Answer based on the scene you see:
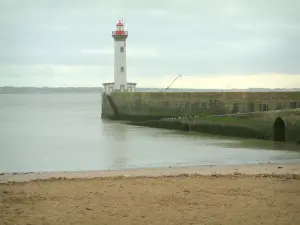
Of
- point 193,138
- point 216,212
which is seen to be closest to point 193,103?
point 193,138

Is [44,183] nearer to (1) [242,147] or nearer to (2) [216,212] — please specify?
(2) [216,212]

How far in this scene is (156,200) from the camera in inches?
248

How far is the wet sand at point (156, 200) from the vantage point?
5348 millimetres

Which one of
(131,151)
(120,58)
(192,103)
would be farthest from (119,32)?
(131,151)

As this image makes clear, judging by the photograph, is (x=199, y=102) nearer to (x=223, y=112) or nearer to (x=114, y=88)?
(x=223, y=112)

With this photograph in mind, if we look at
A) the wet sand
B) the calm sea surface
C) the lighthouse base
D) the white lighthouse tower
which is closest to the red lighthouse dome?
the white lighthouse tower

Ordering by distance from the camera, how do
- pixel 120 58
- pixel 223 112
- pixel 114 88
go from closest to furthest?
1. pixel 223 112
2. pixel 120 58
3. pixel 114 88

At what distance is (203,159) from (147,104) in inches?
559

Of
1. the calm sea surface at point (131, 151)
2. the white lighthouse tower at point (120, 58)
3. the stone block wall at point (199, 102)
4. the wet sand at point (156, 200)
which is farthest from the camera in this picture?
the white lighthouse tower at point (120, 58)

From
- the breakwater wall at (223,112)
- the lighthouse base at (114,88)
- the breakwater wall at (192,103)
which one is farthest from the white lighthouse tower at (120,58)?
the breakwater wall at (223,112)

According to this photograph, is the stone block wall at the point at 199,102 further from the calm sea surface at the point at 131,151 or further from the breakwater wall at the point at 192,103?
the calm sea surface at the point at 131,151

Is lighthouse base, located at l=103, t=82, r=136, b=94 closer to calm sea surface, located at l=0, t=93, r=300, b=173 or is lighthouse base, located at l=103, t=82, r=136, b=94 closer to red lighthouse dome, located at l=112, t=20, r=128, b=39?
red lighthouse dome, located at l=112, t=20, r=128, b=39

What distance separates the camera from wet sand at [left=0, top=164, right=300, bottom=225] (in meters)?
5.35

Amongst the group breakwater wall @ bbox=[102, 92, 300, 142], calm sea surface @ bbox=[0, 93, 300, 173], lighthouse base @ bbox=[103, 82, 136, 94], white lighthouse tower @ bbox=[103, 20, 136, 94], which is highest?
white lighthouse tower @ bbox=[103, 20, 136, 94]
